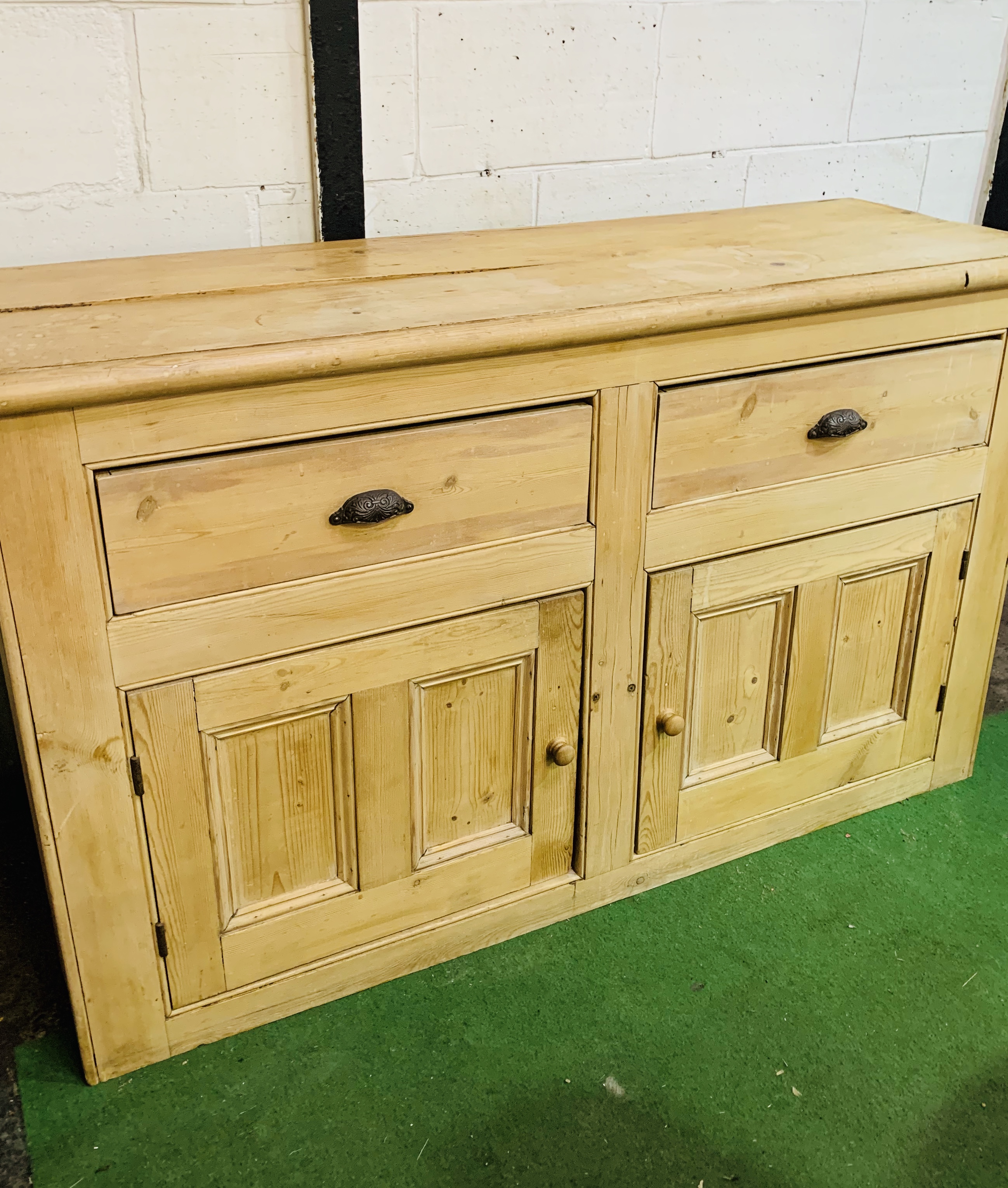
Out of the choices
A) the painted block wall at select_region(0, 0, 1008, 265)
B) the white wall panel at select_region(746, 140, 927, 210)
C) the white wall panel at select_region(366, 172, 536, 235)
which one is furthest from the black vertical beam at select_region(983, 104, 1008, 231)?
the white wall panel at select_region(366, 172, 536, 235)

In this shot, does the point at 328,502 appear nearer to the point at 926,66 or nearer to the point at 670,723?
the point at 670,723

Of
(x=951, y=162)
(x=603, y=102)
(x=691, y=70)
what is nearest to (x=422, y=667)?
(x=603, y=102)

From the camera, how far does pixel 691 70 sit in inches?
81.5

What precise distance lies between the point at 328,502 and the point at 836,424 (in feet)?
2.52

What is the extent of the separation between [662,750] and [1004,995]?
1.99 ft

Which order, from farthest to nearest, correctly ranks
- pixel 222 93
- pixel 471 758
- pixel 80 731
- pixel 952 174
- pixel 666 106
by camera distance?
pixel 952 174, pixel 666 106, pixel 222 93, pixel 471 758, pixel 80 731

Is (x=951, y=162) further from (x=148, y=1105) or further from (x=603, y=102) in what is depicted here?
(x=148, y=1105)

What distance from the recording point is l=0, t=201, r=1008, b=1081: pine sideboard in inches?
51.3

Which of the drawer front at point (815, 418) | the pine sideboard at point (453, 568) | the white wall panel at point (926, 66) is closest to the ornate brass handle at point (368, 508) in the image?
the pine sideboard at point (453, 568)

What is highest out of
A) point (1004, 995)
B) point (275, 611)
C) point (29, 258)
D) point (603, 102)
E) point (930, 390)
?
point (603, 102)

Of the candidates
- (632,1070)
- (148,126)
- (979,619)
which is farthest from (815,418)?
(148,126)

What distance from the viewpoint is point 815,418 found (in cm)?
167

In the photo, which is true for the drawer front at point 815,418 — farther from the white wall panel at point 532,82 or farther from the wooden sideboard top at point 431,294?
the white wall panel at point 532,82

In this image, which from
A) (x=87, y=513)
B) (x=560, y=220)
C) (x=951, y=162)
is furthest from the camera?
(x=951, y=162)
